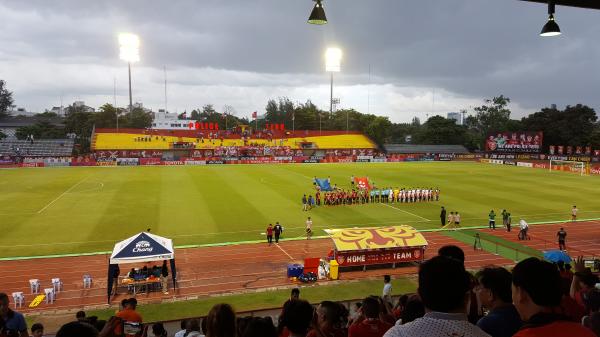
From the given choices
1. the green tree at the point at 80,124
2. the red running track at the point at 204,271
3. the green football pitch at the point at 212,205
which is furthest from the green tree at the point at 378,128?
the red running track at the point at 204,271

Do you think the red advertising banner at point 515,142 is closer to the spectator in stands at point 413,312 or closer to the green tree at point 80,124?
the spectator in stands at point 413,312

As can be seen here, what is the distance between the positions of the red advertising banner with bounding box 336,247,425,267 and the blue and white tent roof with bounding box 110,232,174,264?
23.4ft

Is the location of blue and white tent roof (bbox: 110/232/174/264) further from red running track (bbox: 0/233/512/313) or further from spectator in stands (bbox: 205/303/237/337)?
spectator in stands (bbox: 205/303/237/337)

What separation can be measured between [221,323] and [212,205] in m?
30.2

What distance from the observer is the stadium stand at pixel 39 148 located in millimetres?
77438

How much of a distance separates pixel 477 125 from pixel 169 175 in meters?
98.1

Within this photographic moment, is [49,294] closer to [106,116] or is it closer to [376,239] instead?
[376,239]

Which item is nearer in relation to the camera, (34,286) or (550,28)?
(550,28)

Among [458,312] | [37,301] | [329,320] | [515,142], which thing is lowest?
[37,301]

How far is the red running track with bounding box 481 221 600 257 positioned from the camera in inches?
887

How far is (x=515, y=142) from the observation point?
75750 millimetres

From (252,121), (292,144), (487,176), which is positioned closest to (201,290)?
(487,176)

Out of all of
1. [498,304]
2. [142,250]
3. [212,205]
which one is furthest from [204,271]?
[498,304]

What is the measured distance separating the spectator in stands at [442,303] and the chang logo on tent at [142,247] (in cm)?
1542
